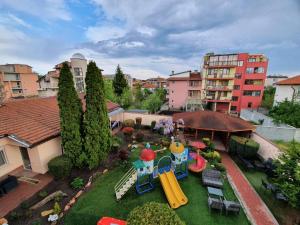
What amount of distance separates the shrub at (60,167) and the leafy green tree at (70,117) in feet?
1.27

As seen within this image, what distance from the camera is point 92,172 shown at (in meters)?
9.78

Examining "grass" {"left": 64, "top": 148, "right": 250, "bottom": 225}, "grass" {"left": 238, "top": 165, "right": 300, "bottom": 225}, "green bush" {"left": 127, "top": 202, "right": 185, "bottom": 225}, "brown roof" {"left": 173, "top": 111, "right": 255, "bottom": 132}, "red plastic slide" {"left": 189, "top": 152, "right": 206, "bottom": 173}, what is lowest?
"grass" {"left": 238, "top": 165, "right": 300, "bottom": 225}

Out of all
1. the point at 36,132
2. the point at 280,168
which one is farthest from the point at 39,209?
the point at 280,168

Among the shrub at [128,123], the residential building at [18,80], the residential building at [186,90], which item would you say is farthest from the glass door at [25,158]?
the residential building at [18,80]

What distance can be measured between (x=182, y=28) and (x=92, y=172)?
15610mm

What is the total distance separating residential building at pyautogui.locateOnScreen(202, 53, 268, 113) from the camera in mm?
31812

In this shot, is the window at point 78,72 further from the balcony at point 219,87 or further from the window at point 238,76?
the window at point 238,76

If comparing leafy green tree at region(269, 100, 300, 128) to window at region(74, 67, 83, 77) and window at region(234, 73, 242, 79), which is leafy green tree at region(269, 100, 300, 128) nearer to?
window at region(234, 73, 242, 79)

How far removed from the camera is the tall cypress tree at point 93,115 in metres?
9.49

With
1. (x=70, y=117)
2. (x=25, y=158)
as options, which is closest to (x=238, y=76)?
(x=70, y=117)

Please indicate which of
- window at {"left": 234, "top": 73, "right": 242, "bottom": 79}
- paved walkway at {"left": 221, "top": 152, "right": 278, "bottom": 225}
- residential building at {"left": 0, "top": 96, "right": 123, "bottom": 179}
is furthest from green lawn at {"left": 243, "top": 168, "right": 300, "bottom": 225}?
window at {"left": 234, "top": 73, "right": 242, "bottom": 79}

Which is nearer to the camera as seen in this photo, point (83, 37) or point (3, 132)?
point (3, 132)

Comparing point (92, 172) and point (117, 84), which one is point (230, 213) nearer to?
point (92, 172)

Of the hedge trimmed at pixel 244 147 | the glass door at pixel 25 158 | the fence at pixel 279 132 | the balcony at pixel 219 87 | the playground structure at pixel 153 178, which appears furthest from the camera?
the balcony at pixel 219 87
